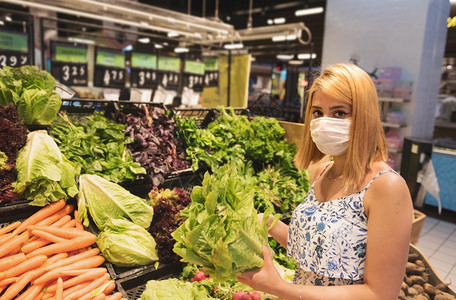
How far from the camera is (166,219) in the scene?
2.35 m

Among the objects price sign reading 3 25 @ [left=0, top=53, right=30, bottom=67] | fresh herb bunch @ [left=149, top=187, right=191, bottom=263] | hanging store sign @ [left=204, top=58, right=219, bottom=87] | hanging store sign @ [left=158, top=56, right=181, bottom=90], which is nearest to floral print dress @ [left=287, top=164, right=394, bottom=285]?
fresh herb bunch @ [left=149, top=187, right=191, bottom=263]

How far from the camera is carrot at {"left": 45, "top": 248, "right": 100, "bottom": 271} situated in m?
2.00

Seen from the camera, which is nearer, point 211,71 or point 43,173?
point 43,173

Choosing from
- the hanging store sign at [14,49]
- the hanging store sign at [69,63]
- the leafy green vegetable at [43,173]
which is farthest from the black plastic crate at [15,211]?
the hanging store sign at [69,63]

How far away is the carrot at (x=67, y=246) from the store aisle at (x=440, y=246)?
4.22 m

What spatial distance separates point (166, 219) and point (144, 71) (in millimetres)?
5183

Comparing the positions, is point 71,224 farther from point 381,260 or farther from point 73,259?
point 381,260

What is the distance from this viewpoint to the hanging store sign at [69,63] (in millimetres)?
5703

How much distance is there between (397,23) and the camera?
23.4ft

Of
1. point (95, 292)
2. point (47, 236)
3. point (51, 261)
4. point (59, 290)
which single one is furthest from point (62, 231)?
point (95, 292)

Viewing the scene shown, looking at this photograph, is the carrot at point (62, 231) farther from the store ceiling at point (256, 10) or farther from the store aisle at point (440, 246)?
the store ceiling at point (256, 10)

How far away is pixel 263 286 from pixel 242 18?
15728mm

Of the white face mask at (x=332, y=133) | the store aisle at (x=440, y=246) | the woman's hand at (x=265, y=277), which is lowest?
the store aisle at (x=440, y=246)

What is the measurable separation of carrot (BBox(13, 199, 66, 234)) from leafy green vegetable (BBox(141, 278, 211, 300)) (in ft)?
2.91
